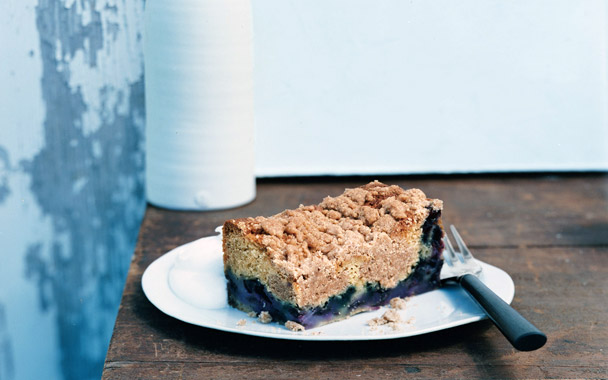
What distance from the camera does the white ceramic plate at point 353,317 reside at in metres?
0.75

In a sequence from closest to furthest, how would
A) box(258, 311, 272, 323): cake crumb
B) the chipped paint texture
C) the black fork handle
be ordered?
the black fork handle
box(258, 311, 272, 323): cake crumb
the chipped paint texture

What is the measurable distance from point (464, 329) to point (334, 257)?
0.59 feet

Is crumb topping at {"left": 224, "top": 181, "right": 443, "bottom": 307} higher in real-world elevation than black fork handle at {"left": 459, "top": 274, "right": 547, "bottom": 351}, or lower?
higher

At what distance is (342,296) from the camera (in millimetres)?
819

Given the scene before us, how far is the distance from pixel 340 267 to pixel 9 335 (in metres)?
0.49

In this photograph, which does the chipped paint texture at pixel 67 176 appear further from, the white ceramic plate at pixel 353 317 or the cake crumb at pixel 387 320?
the cake crumb at pixel 387 320

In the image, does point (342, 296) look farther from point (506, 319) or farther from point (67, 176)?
point (67, 176)

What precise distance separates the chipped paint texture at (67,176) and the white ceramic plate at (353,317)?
9.6 inches

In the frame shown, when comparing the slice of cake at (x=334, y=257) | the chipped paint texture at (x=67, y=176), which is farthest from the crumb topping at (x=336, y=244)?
the chipped paint texture at (x=67, y=176)

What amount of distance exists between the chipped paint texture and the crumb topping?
1.16 feet

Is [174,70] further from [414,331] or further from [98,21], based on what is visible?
[414,331]

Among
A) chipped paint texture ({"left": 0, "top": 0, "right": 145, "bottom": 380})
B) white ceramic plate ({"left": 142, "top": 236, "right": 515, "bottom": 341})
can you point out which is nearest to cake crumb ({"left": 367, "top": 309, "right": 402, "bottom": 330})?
white ceramic plate ({"left": 142, "top": 236, "right": 515, "bottom": 341})

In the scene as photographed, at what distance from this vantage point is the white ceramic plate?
75 cm

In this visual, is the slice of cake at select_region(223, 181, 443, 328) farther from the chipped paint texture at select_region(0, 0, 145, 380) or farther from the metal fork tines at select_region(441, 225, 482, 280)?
the chipped paint texture at select_region(0, 0, 145, 380)
